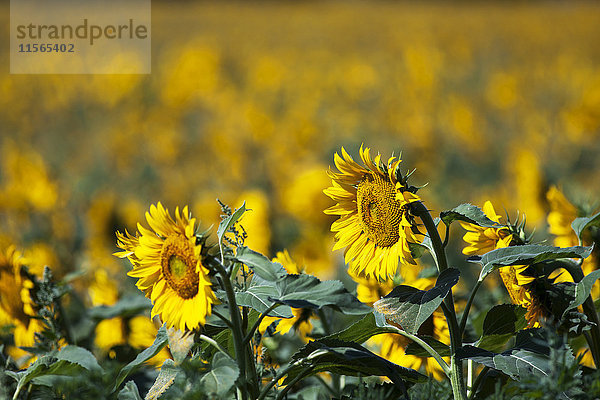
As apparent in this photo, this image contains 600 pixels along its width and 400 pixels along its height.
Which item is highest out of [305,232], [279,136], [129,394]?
[279,136]

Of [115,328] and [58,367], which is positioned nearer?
[58,367]

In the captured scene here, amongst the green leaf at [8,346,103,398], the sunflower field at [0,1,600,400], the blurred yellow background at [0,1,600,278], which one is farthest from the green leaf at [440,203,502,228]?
the blurred yellow background at [0,1,600,278]

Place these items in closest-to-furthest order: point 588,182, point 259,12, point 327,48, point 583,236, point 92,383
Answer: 1. point 92,383
2. point 583,236
3. point 588,182
4. point 327,48
5. point 259,12

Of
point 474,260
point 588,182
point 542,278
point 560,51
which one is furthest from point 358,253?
point 560,51

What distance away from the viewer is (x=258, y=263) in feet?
3.23

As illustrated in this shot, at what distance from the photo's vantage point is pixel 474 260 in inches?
44.2

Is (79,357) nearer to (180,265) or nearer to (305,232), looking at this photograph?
(180,265)

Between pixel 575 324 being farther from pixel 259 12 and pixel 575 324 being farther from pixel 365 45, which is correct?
pixel 259 12

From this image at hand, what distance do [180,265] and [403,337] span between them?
546mm

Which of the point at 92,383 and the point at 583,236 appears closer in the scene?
the point at 92,383

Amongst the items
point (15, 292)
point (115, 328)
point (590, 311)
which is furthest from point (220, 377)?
point (115, 328)

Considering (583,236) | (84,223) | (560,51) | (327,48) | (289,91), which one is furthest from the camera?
(327,48)

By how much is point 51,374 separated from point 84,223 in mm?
3620

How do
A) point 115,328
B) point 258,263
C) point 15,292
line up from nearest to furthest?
point 258,263
point 15,292
point 115,328
